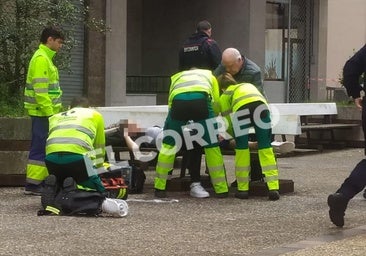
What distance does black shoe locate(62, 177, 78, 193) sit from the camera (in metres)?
8.31

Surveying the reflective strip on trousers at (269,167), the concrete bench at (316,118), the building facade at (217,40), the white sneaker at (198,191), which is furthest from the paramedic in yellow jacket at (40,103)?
the building facade at (217,40)

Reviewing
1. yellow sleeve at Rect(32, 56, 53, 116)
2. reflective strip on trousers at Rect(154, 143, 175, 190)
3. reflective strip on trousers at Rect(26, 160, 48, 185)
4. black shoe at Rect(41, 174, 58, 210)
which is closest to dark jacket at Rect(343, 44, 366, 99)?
reflective strip on trousers at Rect(154, 143, 175, 190)

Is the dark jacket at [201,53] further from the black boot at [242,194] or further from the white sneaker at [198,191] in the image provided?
the black boot at [242,194]

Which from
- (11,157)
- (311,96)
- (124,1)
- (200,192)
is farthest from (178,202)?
(311,96)

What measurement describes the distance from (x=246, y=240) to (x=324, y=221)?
128 cm

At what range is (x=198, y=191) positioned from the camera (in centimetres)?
984

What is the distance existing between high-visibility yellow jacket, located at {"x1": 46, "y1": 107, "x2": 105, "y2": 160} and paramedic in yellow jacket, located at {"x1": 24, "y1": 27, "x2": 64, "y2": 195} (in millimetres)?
949

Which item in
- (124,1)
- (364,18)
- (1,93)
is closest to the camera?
(1,93)

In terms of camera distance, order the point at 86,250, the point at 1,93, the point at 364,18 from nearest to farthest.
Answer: the point at 86,250, the point at 1,93, the point at 364,18

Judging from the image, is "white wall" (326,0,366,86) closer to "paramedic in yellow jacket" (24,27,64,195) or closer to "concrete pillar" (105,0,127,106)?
A: "concrete pillar" (105,0,127,106)

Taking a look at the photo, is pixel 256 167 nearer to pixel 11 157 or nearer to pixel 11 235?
pixel 11 157

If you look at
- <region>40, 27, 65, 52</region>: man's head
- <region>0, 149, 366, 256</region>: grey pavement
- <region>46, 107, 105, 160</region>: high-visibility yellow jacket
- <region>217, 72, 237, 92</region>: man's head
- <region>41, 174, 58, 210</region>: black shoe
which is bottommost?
<region>0, 149, 366, 256</region>: grey pavement

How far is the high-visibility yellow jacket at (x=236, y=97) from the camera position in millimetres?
9648

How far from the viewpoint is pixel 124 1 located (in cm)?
2147
